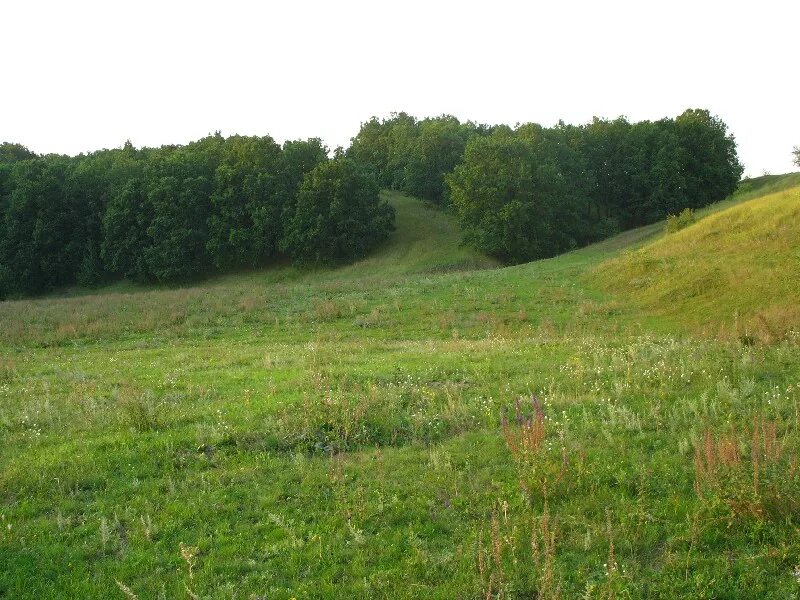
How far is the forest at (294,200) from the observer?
2238 inches

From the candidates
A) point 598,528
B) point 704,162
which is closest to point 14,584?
point 598,528

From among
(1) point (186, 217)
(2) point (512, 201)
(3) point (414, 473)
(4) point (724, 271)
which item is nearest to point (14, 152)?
(1) point (186, 217)

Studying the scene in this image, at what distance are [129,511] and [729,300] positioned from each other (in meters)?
21.7

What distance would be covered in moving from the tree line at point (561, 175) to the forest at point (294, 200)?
155mm

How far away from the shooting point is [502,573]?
5184 millimetres

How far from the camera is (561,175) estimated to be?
5950 cm

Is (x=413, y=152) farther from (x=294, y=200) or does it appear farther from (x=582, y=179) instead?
(x=582, y=179)

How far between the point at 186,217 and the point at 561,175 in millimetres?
34877

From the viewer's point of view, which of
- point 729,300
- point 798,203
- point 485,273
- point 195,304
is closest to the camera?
point 729,300

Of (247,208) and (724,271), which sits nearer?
(724,271)

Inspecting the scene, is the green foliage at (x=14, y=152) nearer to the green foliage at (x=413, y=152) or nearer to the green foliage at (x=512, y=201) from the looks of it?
the green foliage at (x=413, y=152)

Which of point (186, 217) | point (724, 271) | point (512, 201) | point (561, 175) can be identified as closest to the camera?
point (724, 271)

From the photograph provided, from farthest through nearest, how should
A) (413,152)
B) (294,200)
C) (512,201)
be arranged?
(413,152) < (294,200) < (512,201)

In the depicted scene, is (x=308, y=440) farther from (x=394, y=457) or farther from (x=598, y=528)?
(x=598, y=528)
